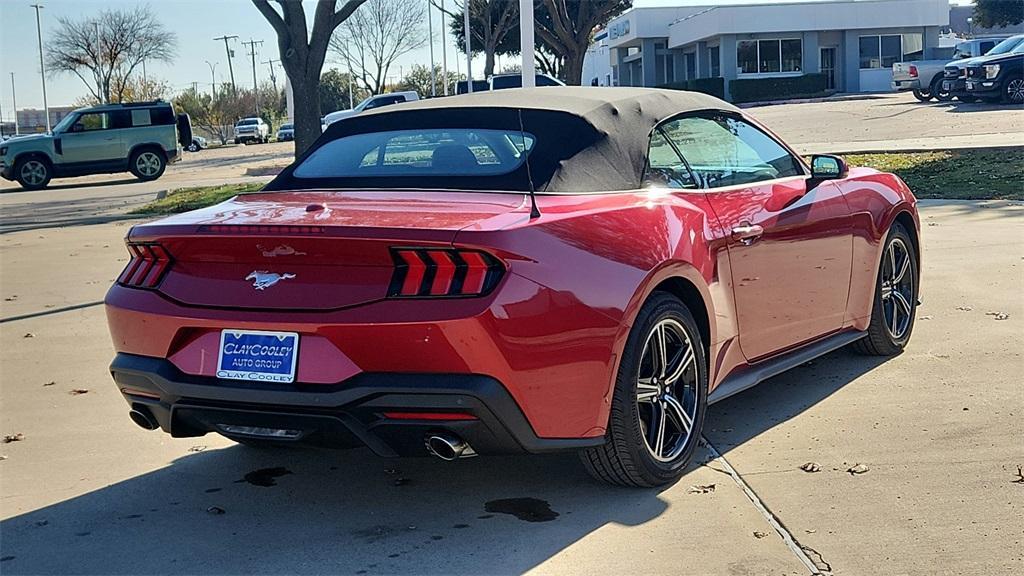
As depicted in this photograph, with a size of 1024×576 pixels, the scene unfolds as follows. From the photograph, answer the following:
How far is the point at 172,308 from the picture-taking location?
12.7 ft

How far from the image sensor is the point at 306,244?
12.0 ft

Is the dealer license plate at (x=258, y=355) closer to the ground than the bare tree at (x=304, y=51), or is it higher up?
closer to the ground

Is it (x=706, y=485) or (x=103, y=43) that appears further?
(x=103, y=43)

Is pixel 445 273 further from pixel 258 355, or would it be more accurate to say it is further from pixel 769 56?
pixel 769 56

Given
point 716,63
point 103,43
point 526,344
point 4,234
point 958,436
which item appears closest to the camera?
point 526,344

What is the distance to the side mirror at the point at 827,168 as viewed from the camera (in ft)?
17.8

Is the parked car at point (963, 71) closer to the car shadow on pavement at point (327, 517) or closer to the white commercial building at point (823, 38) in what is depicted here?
the white commercial building at point (823, 38)

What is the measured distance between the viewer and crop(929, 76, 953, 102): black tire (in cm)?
3312

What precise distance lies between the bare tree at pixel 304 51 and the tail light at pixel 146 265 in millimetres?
15484

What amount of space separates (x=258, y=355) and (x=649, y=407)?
146cm

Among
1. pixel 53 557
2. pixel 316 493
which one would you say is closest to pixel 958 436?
pixel 316 493

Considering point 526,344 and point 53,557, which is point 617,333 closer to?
point 526,344

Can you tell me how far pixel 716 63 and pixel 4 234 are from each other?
44.2 metres

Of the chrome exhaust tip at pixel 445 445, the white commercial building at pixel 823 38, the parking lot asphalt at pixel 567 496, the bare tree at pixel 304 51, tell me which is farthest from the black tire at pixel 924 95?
the chrome exhaust tip at pixel 445 445
